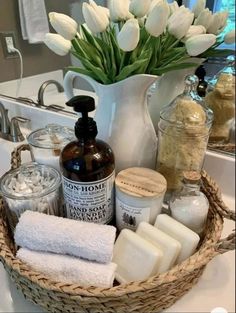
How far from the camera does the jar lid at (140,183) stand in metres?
0.44

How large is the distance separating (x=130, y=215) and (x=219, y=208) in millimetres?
139

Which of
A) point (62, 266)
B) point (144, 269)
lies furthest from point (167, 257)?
point (62, 266)

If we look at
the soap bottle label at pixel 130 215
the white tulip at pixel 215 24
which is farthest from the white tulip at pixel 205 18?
the soap bottle label at pixel 130 215

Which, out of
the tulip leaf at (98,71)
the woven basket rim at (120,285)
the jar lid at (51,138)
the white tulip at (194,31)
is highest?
the white tulip at (194,31)

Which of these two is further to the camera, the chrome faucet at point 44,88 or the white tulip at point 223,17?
the chrome faucet at point 44,88

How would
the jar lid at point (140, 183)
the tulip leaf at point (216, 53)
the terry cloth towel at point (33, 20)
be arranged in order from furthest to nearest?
1. the terry cloth towel at point (33, 20)
2. the tulip leaf at point (216, 53)
3. the jar lid at point (140, 183)

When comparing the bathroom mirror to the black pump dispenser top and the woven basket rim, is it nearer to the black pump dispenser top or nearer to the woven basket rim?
the black pump dispenser top

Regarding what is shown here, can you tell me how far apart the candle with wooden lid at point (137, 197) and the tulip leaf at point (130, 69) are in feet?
0.50

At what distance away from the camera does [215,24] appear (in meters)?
0.51

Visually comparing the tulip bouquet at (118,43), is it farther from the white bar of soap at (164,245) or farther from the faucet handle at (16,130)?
the faucet handle at (16,130)

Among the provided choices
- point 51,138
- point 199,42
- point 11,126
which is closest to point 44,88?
point 11,126

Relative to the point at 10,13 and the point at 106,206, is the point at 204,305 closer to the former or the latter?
the point at 106,206

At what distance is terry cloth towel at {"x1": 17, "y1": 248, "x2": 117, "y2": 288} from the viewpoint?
0.37m

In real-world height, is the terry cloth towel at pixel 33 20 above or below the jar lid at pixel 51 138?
above
